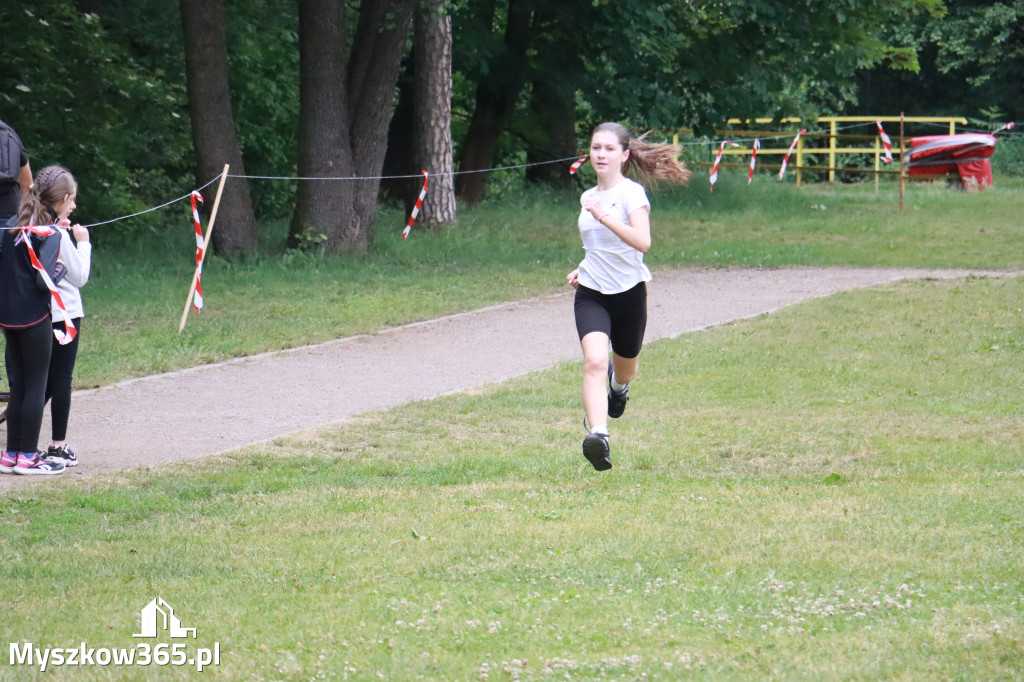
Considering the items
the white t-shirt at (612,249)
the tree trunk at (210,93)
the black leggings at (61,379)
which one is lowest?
the black leggings at (61,379)

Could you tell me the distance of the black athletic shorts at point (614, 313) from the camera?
7.22m

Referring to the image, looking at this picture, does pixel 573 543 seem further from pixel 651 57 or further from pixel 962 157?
pixel 962 157

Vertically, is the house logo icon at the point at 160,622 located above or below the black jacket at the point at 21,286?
below

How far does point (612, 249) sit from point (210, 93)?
36.8 feet

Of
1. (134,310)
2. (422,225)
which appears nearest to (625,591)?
(134,310)

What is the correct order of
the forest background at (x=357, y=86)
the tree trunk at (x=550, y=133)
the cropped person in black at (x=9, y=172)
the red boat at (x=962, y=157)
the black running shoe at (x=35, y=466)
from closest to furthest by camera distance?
the black running shoe at (x=35, y=466), the cropped person in black at (x=9, y=172), the forest background at (x=357, y=86), the tree trunk at (x=550, y=133), the red boat at (x=962, y=157)

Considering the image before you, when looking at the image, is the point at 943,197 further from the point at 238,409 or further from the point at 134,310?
the point at 238,409

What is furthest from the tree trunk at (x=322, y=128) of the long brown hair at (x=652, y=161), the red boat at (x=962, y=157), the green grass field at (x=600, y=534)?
the red boat at (x=962, y=157)

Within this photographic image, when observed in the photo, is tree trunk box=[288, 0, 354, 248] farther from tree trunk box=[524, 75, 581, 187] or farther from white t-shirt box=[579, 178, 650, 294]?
white t-shirt box=[579, 178, 650, 294]

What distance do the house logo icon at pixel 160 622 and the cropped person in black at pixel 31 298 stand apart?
2.97 metres

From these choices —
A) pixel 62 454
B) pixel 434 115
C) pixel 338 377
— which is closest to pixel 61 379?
pixel 62 454

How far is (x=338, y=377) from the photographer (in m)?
11.1

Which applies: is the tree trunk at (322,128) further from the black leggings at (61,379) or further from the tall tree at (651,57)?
the black leggings at (61,379)

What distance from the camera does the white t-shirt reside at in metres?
7.16
